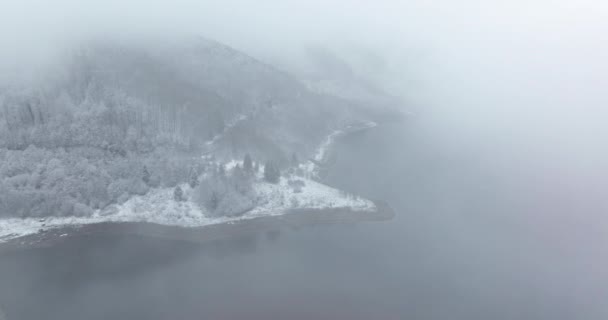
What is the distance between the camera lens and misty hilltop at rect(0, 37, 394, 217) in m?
48.9

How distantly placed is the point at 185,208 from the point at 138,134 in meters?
12.0

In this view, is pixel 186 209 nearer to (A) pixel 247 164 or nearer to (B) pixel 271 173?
(A) pixel 247 164

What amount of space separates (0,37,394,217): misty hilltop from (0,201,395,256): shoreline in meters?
2.40

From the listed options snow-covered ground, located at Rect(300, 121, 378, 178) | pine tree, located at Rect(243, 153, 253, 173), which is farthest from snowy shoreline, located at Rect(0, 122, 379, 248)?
snow-covered ground, located at Rect(300, 121, 378, 178)

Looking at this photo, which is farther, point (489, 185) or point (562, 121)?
point (562, 121)

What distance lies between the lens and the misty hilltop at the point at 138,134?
48.9 metres

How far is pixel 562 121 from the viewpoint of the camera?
10038 cm

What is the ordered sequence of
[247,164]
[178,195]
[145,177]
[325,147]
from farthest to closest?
[325,147] → [247,164] → [145,177] → [178,195]

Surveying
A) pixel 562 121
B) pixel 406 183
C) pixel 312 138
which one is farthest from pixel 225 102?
pixel 562 121

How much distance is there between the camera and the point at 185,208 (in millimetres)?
49125

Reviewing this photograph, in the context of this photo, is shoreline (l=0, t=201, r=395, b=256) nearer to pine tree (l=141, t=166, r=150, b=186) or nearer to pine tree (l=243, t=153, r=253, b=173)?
pine tree (l=141, t=166, r=150, b=186)

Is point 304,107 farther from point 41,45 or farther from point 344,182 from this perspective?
point 41,45

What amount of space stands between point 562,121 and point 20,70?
318 ft

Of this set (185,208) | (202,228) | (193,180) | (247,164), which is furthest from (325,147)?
(202,228)
